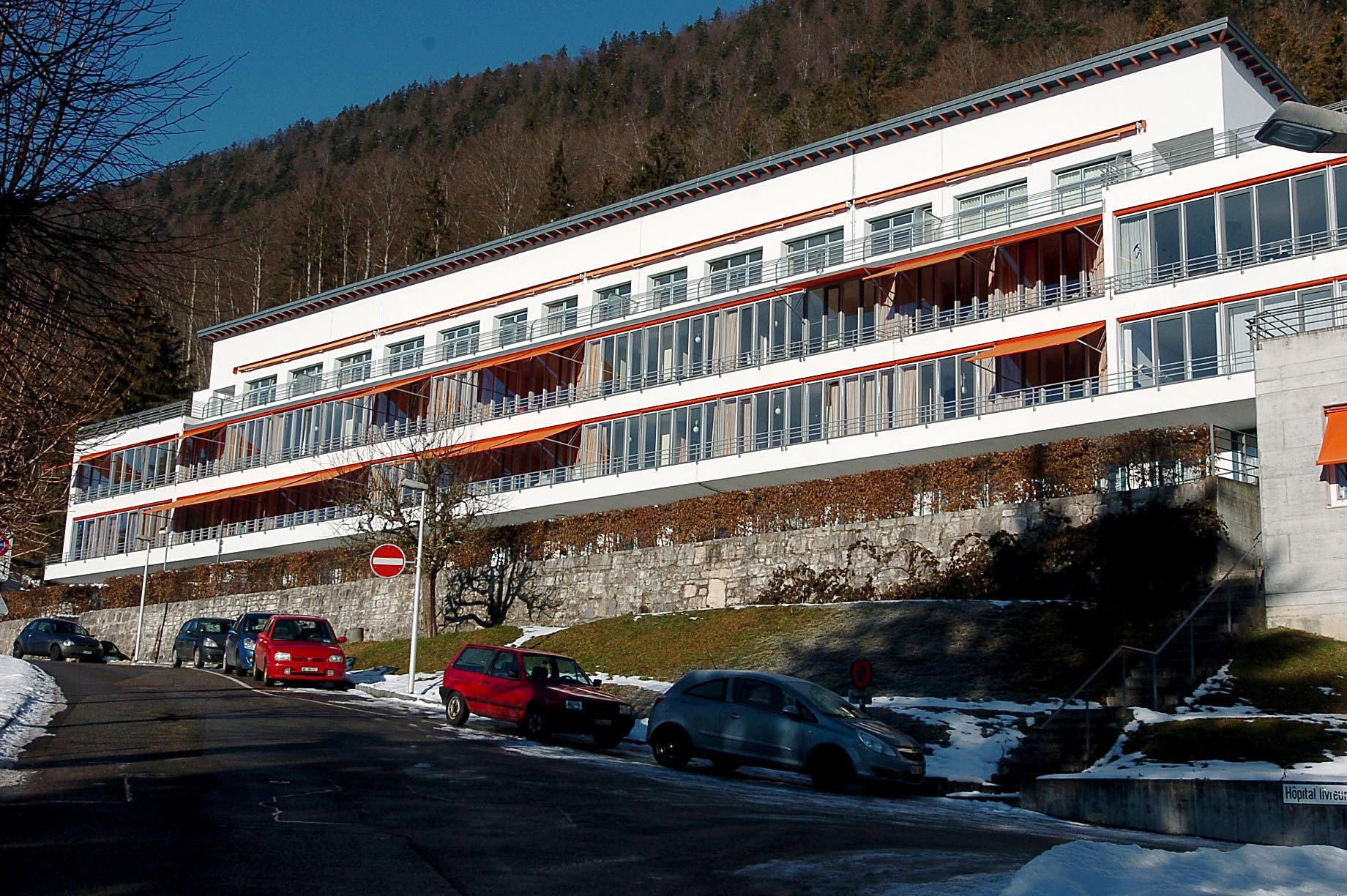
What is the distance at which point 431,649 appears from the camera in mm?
37062

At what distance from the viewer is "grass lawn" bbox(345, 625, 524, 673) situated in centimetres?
3562

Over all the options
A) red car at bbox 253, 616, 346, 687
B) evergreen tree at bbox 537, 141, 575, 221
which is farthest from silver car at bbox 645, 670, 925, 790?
evergreen tree at bbox 537, 141, 575, 221

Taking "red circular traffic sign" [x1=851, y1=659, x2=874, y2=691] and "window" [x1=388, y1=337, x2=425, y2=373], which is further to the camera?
"window" [x1=388, y1=337, x2=425, y2=373]

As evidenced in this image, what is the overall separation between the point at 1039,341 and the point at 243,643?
77.4 feet

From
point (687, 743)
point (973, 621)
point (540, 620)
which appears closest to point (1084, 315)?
point (973, 621)

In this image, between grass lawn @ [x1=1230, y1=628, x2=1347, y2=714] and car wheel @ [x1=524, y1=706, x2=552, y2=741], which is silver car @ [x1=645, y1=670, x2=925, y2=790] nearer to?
car wheel @ [x1=524, y1=706, x2=552, y2=741]

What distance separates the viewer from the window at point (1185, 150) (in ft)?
124

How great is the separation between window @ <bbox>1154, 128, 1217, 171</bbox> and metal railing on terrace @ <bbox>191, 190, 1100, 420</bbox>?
228 cm

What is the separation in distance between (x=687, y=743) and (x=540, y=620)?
71.0 feet

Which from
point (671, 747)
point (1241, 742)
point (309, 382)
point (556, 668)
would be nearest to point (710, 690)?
point (671, 747)

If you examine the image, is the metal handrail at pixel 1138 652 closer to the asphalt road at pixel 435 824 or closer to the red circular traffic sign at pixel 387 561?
the asphalt road at pixel 435 824

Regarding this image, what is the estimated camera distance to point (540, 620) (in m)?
40.8

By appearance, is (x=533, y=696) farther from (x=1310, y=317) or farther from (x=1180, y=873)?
(x=1310, y=317)

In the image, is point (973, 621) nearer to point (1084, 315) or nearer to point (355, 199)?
point (1084, 315)
